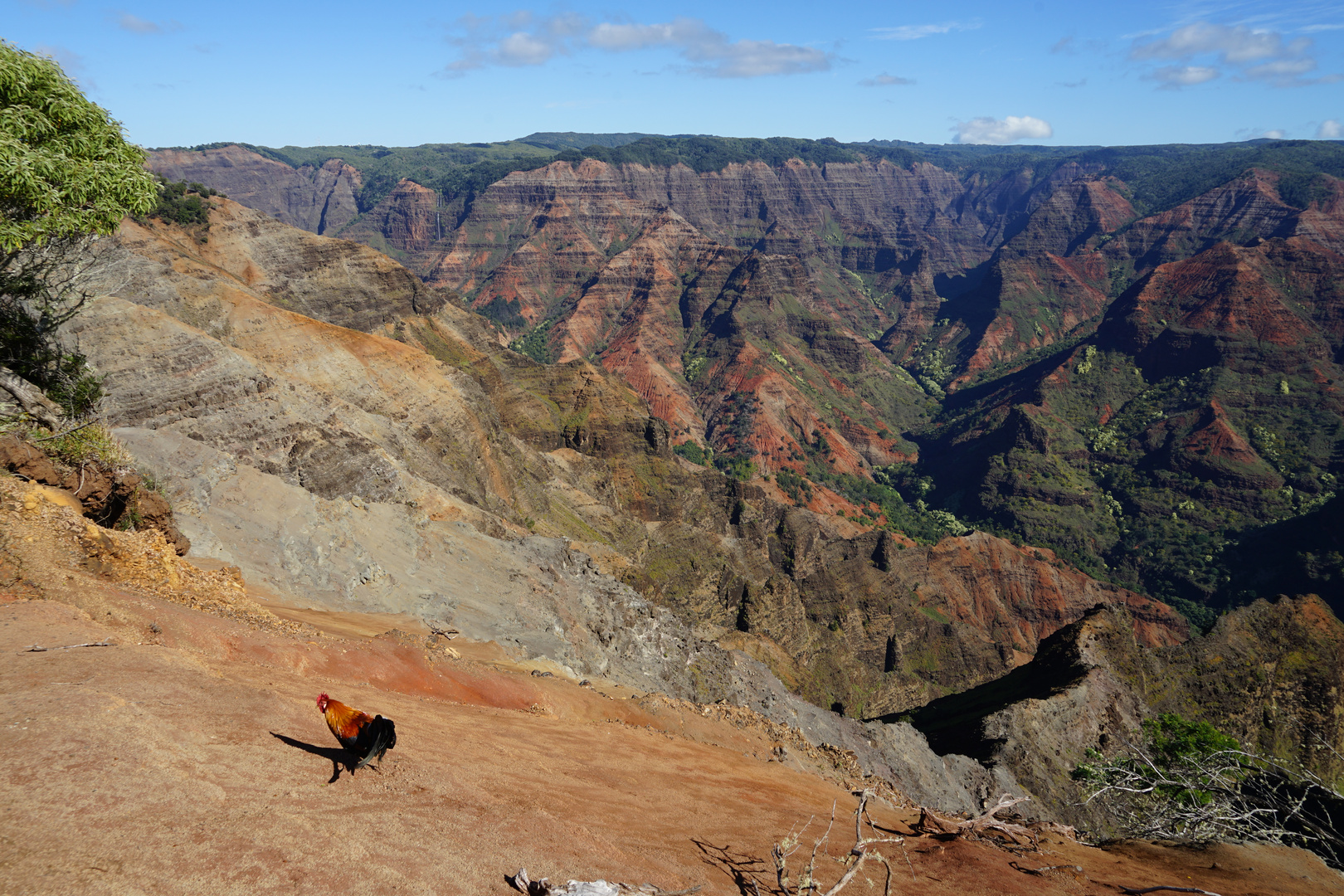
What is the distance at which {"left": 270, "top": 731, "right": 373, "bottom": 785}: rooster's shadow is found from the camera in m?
10.9

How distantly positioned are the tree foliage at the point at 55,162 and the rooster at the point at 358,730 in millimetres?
14242

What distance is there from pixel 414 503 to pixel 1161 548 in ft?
421

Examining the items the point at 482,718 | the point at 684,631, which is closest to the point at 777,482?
the point at 684,631

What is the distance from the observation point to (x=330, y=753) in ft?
36.6

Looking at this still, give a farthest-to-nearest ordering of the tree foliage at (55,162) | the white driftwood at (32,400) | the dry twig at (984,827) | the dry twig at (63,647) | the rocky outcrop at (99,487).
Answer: the white driftwood at (32,400) < the rocky outcrop at (99,487) < the tree foliage at (55,162) < the dry twig at (984,827) < the dry twig at (63,647)

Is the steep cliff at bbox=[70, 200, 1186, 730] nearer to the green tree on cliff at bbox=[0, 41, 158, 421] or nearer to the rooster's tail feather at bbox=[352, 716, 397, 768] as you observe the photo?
the green tree on cliff at bbox=[0, 41, 158, 421]

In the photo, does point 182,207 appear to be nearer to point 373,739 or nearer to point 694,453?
point 373,739

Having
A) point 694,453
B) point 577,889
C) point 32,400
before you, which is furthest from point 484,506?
point 694,453

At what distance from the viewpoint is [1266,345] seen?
150 metres

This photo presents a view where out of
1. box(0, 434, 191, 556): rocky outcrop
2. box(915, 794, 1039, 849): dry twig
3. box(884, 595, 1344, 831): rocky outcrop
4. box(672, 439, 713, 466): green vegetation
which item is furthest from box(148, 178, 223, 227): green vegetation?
box(915, 794, 1039, 849): dry twig

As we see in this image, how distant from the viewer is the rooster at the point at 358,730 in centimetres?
1062

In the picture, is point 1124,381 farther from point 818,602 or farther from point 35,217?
point 35,217

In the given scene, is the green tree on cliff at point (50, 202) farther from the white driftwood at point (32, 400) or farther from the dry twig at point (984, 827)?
the dry twig at point (984, 827)

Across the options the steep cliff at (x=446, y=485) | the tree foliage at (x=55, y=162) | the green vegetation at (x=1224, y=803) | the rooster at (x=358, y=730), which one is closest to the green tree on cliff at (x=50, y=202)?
the tree foliage at (x=55, y=162)
